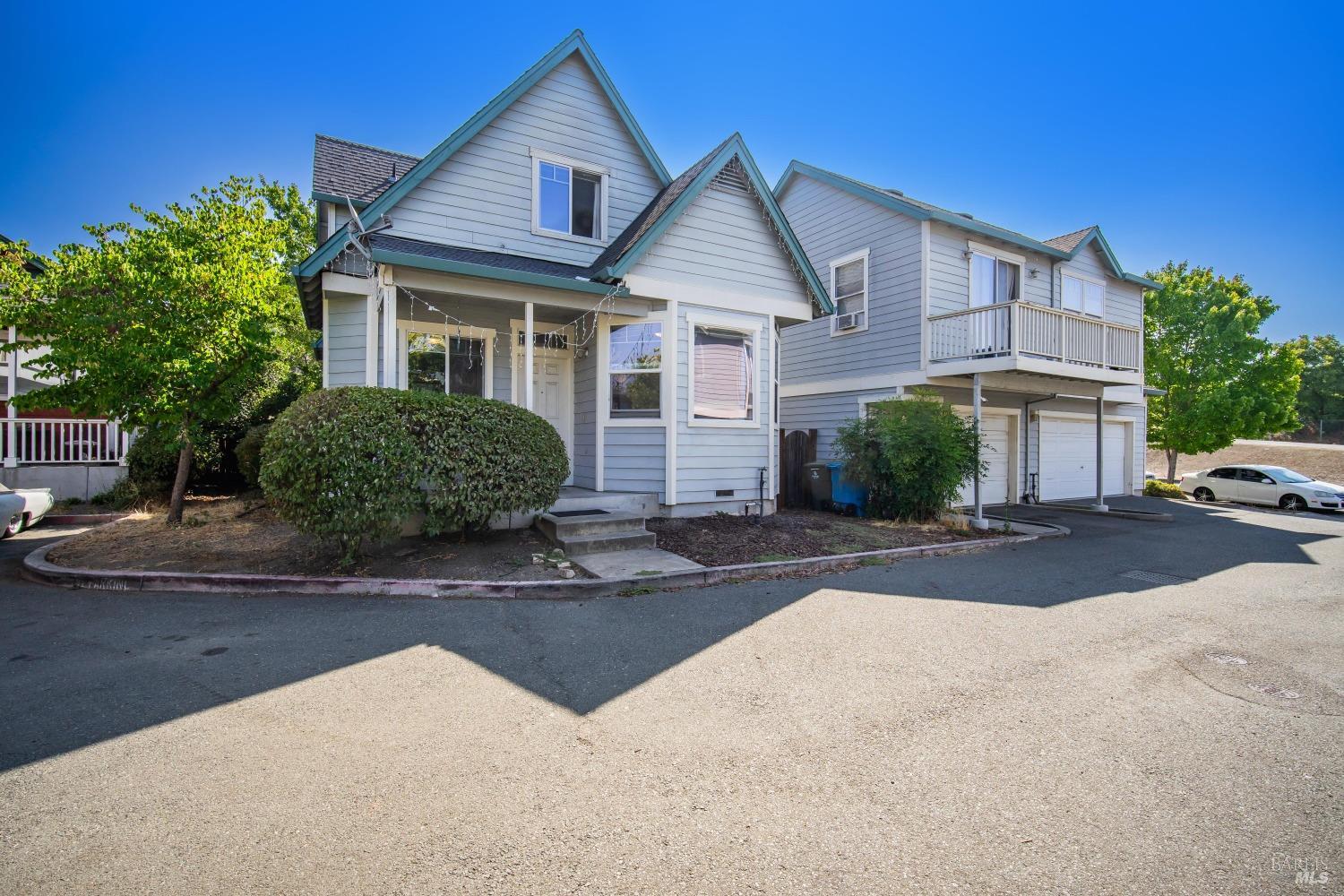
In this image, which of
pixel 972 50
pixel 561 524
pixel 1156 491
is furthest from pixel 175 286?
pixel 1156 491

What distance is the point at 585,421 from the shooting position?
1077 centimetres

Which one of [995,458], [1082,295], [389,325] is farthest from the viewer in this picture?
[1082,295]

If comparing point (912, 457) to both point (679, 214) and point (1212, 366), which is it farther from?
point (1212, 366)

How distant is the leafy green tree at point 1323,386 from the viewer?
49594 millimetres

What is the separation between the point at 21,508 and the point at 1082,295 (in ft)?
80.0

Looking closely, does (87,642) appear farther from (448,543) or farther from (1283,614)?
(1283,614)

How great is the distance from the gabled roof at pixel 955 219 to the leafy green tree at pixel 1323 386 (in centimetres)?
4882

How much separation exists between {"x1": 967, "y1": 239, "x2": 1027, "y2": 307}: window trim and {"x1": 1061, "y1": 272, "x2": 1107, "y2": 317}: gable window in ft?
6.51

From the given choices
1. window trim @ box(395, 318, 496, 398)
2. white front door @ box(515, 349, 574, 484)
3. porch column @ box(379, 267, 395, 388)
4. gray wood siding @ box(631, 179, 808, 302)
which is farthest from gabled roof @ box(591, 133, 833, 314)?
porch column @ box(379, 267, 395, 388)

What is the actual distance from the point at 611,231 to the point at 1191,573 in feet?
34.2

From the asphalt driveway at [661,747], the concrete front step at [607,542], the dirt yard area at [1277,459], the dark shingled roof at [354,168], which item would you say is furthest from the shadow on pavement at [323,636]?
the dirt yard area at [1277,459]

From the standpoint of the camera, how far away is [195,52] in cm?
1206

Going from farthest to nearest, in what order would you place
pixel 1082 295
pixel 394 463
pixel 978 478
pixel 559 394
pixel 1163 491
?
pixel 1163 491, pixel 1082 295, pixel 978 478, pixel 559 394, pixel 394 463

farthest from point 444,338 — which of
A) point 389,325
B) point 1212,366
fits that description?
point 1212,366
